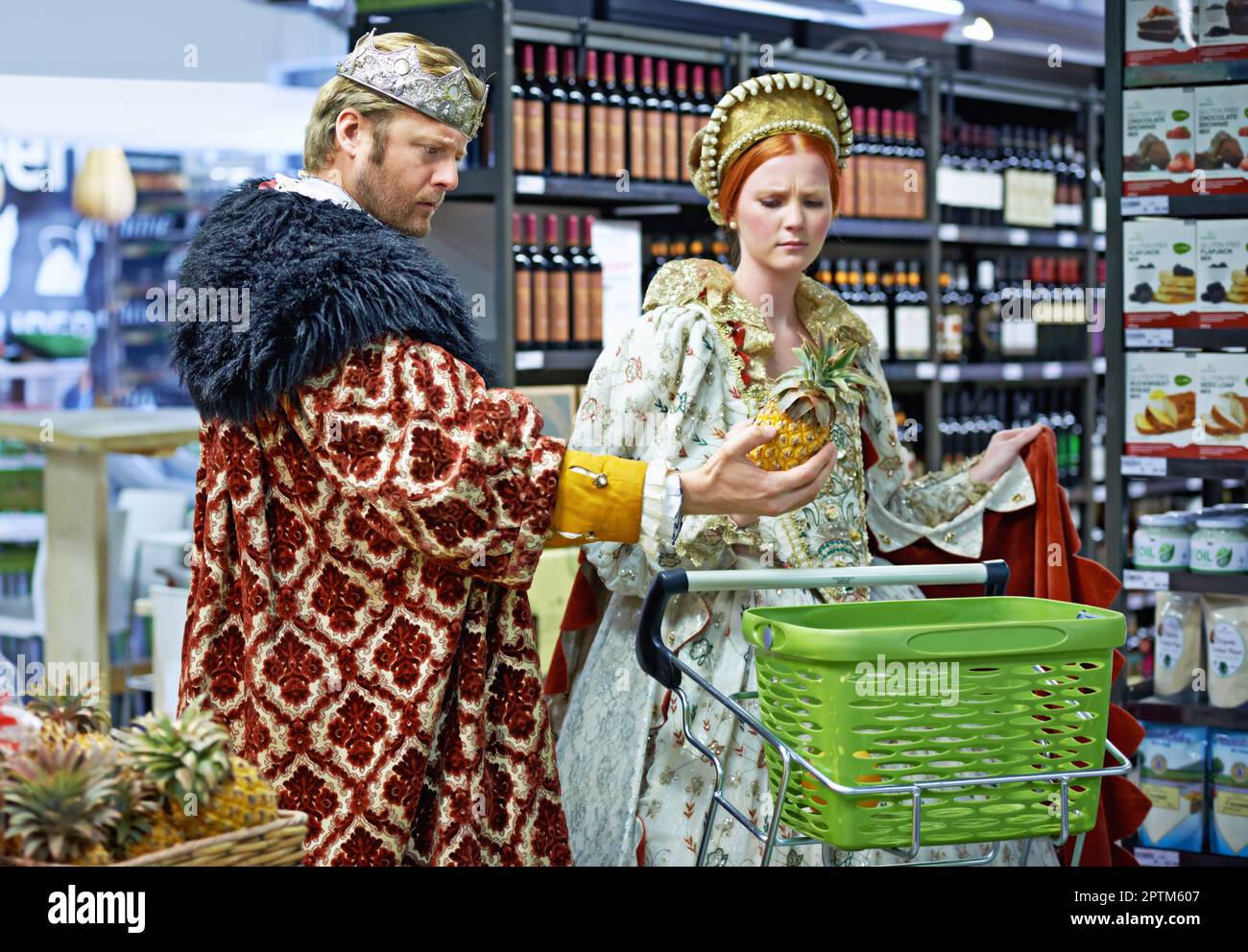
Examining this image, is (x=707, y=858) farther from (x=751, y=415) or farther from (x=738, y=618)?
(x=751, y=415)

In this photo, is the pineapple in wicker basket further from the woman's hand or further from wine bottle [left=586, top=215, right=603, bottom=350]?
wine bottle [left=586, top=215, right=603, bottom=350]

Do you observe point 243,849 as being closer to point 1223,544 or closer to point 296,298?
point 296,298

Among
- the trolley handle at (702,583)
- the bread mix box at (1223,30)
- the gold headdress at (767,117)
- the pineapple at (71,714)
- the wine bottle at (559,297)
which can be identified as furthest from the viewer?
the wine bottle at (559,297)

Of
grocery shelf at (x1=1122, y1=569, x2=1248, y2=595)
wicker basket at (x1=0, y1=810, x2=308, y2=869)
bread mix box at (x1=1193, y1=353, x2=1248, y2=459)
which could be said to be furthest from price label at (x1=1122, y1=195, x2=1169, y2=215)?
wicker basket at (x1=0, y1=810, x2=308, y2=869)

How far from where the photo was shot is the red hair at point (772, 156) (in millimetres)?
2746

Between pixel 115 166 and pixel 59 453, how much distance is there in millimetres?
2483

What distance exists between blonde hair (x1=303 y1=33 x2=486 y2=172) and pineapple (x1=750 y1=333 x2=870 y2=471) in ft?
2.18

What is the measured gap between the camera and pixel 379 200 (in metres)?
2.28

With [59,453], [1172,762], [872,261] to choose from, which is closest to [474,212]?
[59,453]

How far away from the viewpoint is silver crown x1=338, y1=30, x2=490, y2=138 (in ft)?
7.29

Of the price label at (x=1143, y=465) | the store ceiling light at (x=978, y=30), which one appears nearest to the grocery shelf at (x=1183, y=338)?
the price label at (x=1143, y=465)

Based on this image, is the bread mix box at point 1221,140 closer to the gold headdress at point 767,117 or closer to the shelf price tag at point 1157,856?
the gold headdress at point 767,117

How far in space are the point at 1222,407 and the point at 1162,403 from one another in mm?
151

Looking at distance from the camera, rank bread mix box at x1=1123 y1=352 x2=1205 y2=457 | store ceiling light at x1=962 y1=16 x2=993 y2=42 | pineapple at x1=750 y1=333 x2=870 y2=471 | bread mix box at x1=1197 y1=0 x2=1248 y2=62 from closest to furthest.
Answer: pineapple at x1=750 y1=333 x2=870 y2=471 < bread mix box at x1=1197 y1=0 x2=1248 y2=62 < bread mix box at x1=1123 y1=352 x2=1205 y2=457 < store ceiling light at x1=962 y1=16 x2=993 y2=42
